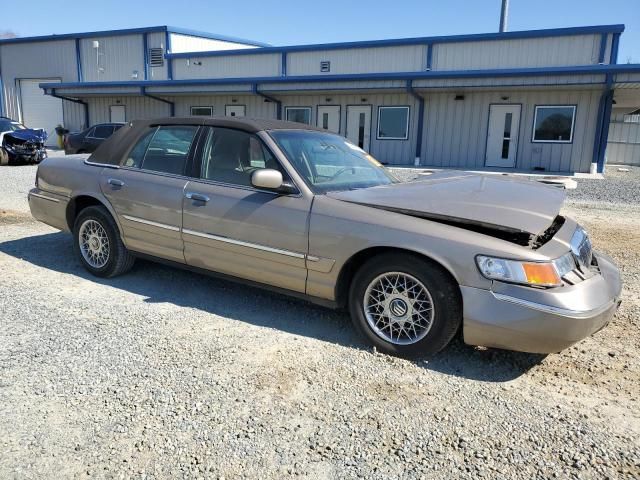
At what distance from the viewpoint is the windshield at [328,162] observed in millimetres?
4203

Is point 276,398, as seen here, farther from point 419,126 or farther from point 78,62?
point 78,62

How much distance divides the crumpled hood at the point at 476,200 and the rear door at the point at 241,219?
1.45ft

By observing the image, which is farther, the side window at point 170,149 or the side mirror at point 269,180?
the side window at point 170,149

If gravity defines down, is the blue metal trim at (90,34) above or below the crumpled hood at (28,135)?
above

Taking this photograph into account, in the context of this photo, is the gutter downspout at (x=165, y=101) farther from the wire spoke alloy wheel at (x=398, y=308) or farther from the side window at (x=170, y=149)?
the wire spoke alloy wheel at (x=398, y=308)

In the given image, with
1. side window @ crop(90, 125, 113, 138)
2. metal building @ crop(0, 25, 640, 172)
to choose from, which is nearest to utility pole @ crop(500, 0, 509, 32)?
metal building @ crop(0, 25, 640, 172)

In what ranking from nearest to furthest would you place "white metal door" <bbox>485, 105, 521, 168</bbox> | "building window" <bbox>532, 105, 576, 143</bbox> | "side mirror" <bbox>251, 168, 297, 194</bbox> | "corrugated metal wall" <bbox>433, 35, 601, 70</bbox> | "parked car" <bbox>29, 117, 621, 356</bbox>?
"parked car" <bbox>29, 117, 621, 356</bbox> → "side mirror" <bbox>251, 168, 297, 194</bbox> → "building window" <bbox>532, 105, 576, 143</bbox> → "white metal door" <bbox>485, 105, 521, 168</bbox> → "corrugated metal wall" <bbox>433, 35, 601, 70</bbox>

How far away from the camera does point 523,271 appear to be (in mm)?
3152

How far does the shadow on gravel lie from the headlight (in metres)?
0.70

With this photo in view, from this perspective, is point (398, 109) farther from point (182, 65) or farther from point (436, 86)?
point (182, 65)

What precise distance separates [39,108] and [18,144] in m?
17.3

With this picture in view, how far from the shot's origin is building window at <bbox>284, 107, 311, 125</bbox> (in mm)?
22734

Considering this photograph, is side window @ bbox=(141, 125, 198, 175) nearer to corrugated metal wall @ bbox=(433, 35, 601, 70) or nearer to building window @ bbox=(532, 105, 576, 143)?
building window @ bbox=(532, 105, 576, 143)

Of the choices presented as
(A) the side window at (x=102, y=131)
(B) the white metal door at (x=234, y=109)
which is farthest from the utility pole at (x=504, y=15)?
(A) the side window at (x=102, y=131)
